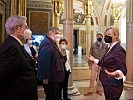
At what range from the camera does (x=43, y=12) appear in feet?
50.2

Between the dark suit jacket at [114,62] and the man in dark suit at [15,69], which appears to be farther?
the dark suit jacket at [114,62]

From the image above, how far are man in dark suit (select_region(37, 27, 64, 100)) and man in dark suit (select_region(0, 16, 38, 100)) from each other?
1.33m

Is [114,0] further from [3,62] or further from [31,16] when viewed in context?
[3,62]

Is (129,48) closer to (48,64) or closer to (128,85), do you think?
(128,85)

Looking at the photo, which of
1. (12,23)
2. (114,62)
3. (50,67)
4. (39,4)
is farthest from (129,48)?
(39,4)

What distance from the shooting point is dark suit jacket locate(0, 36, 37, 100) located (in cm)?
246

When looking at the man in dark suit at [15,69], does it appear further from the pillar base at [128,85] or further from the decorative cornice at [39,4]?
the decorative cornice at [39,4]

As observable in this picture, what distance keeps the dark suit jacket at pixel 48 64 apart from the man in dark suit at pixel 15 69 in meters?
A: 1.32

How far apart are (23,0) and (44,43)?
707 centimetres

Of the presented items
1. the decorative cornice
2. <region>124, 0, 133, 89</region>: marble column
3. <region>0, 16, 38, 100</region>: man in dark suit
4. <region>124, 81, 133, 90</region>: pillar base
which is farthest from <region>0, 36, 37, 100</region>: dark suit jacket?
the decorative cornice

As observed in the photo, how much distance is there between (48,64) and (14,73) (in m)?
1.57

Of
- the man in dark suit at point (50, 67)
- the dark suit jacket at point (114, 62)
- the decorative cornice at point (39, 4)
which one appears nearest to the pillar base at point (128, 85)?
the man in dark suit at point (50, 67)

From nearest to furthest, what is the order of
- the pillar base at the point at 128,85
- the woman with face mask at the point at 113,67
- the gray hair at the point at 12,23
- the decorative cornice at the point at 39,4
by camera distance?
the gray hair at the point at 12,23 < the woman with face mask at the point at 113,67 < the pillar base at the point at 128,85 < the decorative cornice at the point at 39,4

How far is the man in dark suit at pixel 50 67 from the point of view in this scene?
4035 mm
